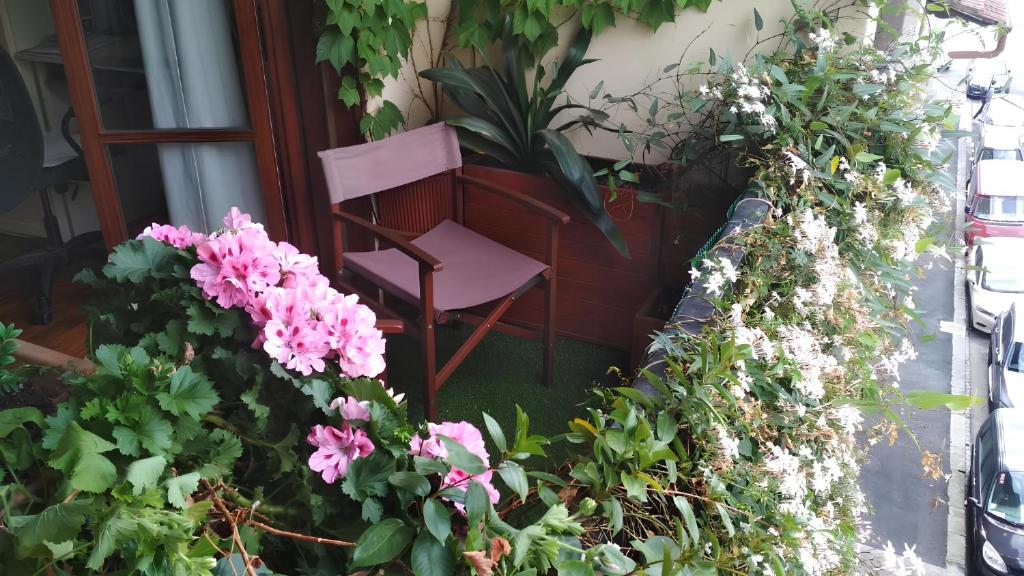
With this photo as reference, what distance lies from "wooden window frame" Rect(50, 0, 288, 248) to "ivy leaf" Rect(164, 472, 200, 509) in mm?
2038

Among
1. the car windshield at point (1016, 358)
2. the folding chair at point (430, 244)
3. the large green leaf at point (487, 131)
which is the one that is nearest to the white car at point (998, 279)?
the car windshield at point (1016, 358)

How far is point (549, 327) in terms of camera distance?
2607mm

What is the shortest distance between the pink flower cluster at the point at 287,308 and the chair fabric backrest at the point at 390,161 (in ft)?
4.74

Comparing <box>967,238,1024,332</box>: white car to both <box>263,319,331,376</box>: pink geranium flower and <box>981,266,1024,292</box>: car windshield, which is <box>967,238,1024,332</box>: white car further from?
<box>263,319,331,376</box>: pink geranium flower

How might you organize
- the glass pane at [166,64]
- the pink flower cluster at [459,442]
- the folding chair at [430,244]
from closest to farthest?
the pink flower cluster at [459,442], the folding chair at [430,244], the glass pane at [166,64]

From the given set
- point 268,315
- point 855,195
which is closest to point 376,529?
point 268,315

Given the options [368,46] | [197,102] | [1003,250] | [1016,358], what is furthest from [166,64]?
[1016,358]

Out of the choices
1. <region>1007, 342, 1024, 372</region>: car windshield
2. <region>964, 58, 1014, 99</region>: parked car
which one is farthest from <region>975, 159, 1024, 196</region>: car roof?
<region>1007, 342, 1024, 372</region>: car windshield

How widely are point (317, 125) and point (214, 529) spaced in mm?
2076

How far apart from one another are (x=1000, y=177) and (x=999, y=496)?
1289 mm

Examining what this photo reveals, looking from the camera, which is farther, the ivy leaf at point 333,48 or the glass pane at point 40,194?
the glass pane at point 40,194

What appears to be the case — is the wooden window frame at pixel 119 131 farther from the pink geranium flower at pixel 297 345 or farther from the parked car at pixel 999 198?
the parked car at pixel 999 198

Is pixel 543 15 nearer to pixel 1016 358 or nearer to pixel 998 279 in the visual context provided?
pixel 998 279

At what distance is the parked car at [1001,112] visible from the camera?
3.00 m
